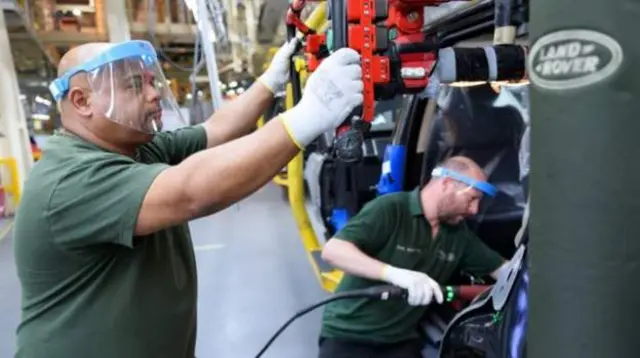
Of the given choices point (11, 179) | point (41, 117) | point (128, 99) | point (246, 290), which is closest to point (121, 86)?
point (128, 99)

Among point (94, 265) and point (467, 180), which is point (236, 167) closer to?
point (94, 265)

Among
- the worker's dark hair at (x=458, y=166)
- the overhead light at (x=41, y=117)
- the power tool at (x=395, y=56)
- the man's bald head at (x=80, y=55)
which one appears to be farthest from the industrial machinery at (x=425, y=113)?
the overhead light at (x=41, y=117)

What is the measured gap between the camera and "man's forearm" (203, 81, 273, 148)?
7.61 ft

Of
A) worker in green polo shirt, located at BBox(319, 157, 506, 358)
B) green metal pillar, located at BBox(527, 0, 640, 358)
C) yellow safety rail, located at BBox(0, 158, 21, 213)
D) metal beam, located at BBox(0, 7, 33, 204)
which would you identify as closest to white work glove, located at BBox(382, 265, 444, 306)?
worker in green polo shirt, located at BBox(319, 157, 506, 358)

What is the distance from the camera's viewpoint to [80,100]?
158cm

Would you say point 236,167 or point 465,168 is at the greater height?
point 236,167

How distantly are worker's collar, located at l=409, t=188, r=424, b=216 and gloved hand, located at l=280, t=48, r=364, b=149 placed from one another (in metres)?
1.26

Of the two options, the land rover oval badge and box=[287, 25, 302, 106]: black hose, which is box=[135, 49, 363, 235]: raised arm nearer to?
the land rover oval badge

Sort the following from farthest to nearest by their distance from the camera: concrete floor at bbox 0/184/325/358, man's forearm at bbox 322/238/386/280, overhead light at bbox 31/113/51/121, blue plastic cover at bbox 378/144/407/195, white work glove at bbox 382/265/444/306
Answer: overhead light at bbox 31/113/51/121 < concrete floor at bbox 0/184/325/358 < blue plastic cover at bbox 378/144/407/195 < man's forearm at bbox 322/238/386/280 < white work glove at bbox 382/265/444/306

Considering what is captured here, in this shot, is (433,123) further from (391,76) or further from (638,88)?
(638,88)

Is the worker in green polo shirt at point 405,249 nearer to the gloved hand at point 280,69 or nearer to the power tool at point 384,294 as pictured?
the power tool at point 384,294

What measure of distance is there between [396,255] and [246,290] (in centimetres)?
251

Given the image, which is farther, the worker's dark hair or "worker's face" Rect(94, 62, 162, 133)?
the worker's dark hair

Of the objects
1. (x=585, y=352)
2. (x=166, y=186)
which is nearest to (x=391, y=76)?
(x=166, y=186)
